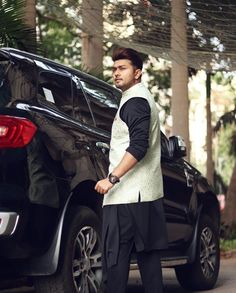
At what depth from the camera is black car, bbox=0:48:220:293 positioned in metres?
5.16

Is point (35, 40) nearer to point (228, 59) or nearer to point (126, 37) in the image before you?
point (126, 37)

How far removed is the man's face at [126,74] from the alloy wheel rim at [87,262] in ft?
3.67

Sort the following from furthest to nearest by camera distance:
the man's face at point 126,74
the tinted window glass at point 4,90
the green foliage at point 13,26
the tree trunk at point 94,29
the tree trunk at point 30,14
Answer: the tree trunk at point 94,29 < the tree trunk at point 30,14 < the green foliage at point 13,26 < the tinted window glass at point 4,90 < the man's face at point 126,74

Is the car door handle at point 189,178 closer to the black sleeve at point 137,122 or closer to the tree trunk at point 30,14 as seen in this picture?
the black sleeve at point 137,122

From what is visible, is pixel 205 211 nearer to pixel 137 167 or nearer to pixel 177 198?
pixel 177 198

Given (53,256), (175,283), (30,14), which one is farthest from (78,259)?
(30,14)

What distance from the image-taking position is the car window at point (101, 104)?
257 inches

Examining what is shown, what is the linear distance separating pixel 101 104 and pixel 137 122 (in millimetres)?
1732

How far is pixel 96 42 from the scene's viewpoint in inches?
510

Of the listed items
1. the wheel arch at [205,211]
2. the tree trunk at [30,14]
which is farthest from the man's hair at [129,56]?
the tree trunk at [30,14]

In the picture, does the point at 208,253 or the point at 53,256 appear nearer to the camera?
the point at 53,256

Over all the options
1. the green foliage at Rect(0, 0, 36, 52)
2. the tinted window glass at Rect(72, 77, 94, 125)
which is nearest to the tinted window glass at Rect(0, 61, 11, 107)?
the tinted window glass at Rect(72, 77, 94, 125)

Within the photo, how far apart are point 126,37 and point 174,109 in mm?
1391

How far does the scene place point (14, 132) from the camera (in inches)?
205
